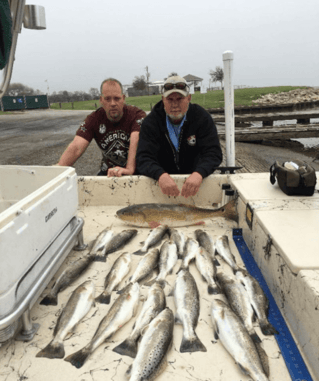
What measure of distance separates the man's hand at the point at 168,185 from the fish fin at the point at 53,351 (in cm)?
213

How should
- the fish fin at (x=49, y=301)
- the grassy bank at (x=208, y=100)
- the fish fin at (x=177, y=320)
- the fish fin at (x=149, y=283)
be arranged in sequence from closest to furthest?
the fish fin at (x=177, y=320), the fish fin at (x=49, y=301), the fish fin at (x=149, y=283), the grassy bank at (x=208, y=100)

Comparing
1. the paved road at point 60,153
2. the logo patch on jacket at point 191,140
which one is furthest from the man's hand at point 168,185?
the paved road at point 60,153

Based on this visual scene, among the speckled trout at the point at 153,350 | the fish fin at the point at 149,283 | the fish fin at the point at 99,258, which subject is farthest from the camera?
the fish fin at the point at 99,258

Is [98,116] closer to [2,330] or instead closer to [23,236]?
[23,236]

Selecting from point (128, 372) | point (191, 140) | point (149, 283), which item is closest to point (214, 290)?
point (149, 283)

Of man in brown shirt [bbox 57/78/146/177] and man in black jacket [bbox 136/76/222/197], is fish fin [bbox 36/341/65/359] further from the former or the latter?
man in brown shirt [bbox 57/78/146/177]

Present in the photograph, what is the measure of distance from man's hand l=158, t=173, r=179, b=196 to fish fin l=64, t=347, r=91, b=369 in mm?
2128

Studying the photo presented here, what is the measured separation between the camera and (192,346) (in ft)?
6.15

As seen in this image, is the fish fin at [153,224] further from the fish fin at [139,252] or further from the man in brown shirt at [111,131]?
the man in brown shirt at [111,131]

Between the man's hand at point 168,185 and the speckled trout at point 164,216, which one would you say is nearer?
the speckled trout at point 164,216

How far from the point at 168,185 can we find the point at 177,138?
96 centimetres

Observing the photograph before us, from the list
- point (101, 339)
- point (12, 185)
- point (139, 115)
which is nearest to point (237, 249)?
point (101, 339)

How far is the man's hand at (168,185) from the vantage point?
366 cm

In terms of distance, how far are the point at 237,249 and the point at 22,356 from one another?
1997 mm
